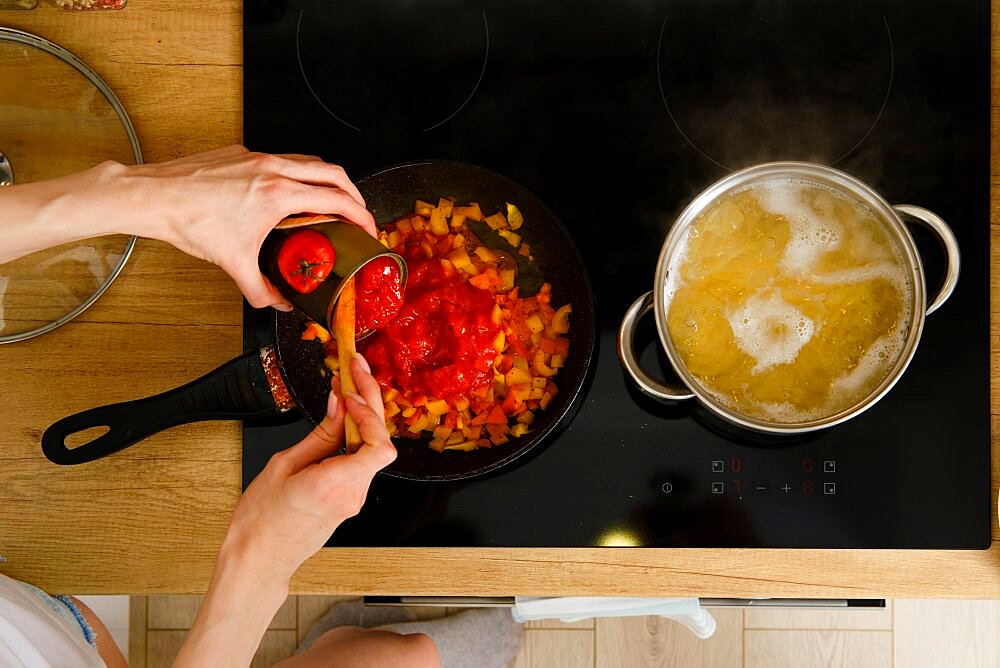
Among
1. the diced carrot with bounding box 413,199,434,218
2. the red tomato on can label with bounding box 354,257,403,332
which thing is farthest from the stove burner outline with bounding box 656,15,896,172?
the red tomato on can label with bounding box 354,257,403,332

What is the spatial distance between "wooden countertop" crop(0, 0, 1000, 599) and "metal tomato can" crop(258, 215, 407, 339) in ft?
0.75

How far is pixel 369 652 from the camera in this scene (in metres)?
1.27

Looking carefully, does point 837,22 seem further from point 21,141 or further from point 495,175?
point 21,141

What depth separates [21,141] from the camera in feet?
3.32

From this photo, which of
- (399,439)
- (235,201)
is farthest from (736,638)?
(235,201)

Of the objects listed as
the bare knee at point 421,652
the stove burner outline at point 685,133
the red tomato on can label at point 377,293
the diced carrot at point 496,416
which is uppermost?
the stove burner outline at point 685,133

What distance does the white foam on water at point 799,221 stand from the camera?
3.03 feet

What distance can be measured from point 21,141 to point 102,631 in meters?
0.74

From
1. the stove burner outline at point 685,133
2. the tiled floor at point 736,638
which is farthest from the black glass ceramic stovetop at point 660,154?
the tiled floor at point 736,638

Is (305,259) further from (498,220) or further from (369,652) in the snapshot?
(369,652)

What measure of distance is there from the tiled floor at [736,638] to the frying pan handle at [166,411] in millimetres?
877

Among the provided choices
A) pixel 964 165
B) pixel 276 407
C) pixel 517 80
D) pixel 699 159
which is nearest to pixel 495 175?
pixel 517 80

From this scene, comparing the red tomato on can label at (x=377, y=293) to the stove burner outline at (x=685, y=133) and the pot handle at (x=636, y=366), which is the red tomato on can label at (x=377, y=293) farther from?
the stove burner outline at (x=685, y=133)

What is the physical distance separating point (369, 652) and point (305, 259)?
30.1 inches
